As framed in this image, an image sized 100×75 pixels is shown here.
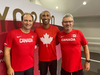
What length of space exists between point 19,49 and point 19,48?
0.5 inches

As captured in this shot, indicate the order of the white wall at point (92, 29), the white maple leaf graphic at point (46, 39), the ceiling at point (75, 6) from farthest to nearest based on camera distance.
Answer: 1. the white wall at point (92, 29)
2. the ceiling at point (75, 6)
3. the white maple leaf graphic at point (46, 39)

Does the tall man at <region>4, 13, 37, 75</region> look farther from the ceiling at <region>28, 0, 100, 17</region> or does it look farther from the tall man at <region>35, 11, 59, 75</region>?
the ceiling at <region>28, 0, 100, 17</region>

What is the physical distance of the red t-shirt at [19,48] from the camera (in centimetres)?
95

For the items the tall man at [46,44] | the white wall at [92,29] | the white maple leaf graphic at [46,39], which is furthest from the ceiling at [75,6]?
the white maple leaf graphic at [46,39]

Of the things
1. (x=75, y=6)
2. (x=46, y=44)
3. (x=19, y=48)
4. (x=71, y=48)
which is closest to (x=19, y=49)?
(x=19, y=48)

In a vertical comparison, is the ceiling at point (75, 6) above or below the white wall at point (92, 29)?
above

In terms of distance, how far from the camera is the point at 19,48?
0.97 meters

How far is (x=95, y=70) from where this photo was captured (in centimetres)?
219

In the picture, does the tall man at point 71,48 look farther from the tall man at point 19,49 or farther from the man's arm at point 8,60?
the man's arm at point 8,60

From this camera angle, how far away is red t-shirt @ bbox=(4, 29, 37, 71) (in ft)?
3.11

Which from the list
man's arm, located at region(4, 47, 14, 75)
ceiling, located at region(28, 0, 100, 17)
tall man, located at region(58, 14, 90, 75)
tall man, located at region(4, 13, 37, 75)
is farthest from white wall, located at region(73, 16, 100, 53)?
man's arm, located at region(4, 47, 14, 75)

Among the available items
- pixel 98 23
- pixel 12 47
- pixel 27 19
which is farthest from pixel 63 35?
pixel 98 23

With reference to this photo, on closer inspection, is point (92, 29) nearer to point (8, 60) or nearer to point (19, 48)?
point (19, 48)

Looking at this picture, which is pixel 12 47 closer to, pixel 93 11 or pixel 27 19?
pixel 27 19
